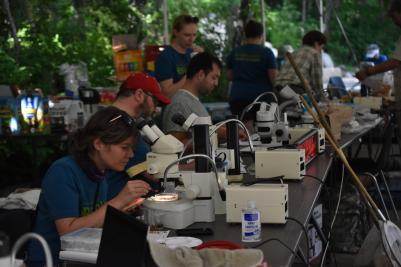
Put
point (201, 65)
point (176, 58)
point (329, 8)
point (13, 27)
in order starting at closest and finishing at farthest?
point (201, 65) < point (176, 58) < point (13, 27) < point (329, 8)

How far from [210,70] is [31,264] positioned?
8.05 ft

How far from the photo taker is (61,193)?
2.88 meters

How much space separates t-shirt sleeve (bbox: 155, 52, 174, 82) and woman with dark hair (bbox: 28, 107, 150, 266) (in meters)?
3.04

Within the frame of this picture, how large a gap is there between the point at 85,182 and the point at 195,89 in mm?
2165

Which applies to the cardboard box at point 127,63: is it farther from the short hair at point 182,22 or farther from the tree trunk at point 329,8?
the tree trunk at point 329,8

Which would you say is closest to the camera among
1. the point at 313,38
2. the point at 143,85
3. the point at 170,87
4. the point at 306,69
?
the point at 143,85

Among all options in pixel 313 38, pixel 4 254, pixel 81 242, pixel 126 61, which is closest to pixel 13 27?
pixel 126 61

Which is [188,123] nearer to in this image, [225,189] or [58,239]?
[225,189]

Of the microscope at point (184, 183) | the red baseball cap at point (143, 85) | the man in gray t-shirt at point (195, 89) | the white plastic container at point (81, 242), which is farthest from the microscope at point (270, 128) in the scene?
the white plastic container at point (81, 242)

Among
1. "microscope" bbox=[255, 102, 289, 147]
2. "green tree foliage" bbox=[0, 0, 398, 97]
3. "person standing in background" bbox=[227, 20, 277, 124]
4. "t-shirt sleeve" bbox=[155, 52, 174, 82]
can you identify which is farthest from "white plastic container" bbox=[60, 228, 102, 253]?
"green tree foliage" bbox=[0, 0, 398, 97]

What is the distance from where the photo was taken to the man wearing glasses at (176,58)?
6.10 m

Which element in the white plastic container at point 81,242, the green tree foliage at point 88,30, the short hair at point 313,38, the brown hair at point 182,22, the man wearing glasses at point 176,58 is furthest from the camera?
the green tree foliage at point 88,30

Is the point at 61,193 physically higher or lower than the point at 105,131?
lower

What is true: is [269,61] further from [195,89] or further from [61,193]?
[61,193]
